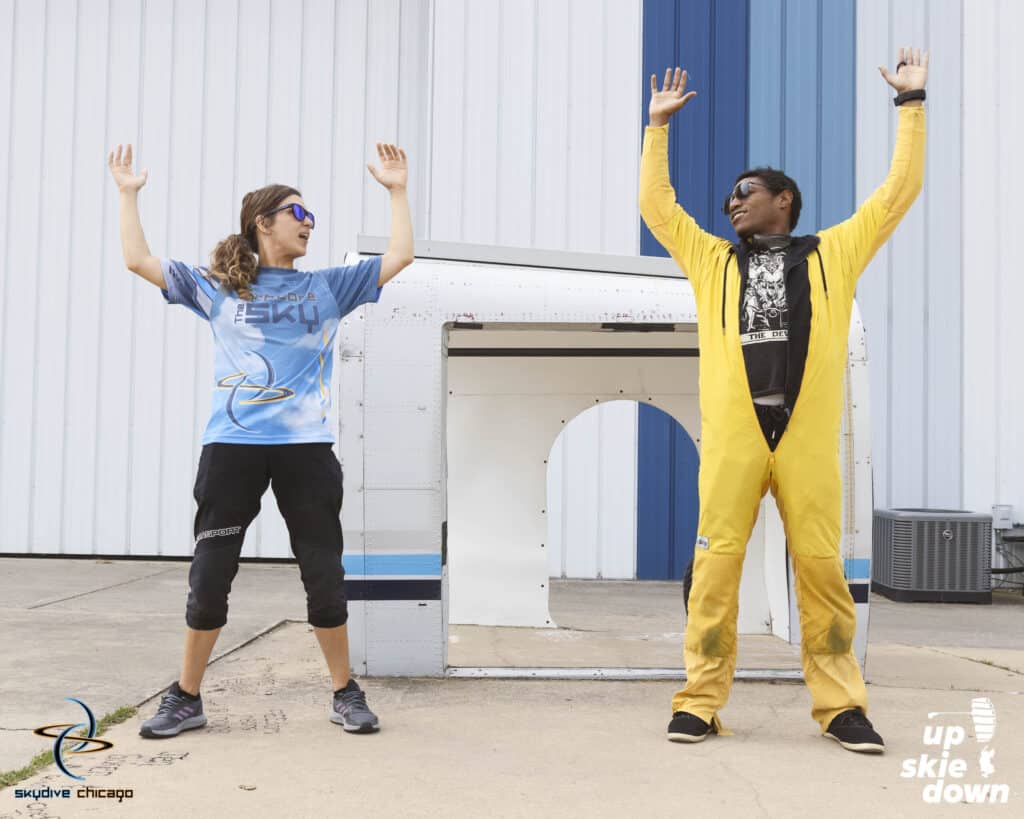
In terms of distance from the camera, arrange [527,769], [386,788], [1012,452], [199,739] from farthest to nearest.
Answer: [1012,452]
[199,739]
[527,769]
[386,788]

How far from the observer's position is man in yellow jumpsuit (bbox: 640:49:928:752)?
296 centimetres

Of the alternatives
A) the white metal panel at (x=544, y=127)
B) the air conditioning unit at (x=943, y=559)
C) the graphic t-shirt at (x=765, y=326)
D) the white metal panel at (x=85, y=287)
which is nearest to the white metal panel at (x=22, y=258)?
the white metal panel at (x=85, y=287)

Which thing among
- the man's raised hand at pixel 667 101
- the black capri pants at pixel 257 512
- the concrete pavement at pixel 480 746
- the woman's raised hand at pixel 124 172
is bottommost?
the concrete pavement at pixel 480 746

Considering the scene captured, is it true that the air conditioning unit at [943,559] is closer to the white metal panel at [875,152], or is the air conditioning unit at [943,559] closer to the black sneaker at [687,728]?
the white metal panel at [875,152]

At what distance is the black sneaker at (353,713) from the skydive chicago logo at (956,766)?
155cm

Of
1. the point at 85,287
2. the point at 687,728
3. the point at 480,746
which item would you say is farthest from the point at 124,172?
the point at 85,287

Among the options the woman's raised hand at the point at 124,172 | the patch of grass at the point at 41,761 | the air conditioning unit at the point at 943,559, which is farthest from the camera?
the air conditioning unit at the point at 943,559

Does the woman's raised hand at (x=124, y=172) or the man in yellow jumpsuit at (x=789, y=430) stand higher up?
the woman's raised hand at (x=124, y=172)

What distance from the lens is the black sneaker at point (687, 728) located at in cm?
296

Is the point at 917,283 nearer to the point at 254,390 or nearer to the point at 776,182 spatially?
the point at 776,182

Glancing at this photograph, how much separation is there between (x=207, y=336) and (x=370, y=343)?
5.33 meters

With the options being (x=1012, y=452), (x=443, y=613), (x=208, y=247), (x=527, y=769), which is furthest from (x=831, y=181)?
(x=527, y=769)

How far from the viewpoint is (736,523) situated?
2.97 meters

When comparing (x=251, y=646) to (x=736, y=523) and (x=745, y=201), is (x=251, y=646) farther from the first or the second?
(x=745, y=201)
